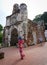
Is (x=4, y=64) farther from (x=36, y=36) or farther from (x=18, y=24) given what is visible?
(x=36, y=36)

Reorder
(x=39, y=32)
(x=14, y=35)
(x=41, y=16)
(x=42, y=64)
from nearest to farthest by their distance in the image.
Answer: (x=42, y=64) < (x=14, y=35) < (x=39, y=32) < (x=41, y=16)

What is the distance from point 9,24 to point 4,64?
9.60 meters

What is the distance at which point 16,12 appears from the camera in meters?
16.2

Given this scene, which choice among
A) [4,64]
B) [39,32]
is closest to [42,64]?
[4,64]

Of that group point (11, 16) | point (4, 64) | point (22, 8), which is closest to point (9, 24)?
point (11, 16)

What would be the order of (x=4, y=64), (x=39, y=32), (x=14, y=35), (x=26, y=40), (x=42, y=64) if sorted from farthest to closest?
(x=39, y=32) → (x=14, y=35) → (x=26, y=40) → (x=4, y=64) → (x=42, y=64)

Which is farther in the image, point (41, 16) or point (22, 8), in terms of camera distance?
point (41, 16)

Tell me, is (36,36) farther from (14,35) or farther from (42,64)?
(42,64)

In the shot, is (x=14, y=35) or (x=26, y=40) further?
(x=14, y=35)

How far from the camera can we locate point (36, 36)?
1670 cm

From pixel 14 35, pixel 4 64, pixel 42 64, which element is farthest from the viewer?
pixel 14 35

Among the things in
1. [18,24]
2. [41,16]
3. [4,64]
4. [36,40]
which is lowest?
[4,64]

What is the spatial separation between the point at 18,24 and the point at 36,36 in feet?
8.73

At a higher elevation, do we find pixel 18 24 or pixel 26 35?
pixel 18 24
